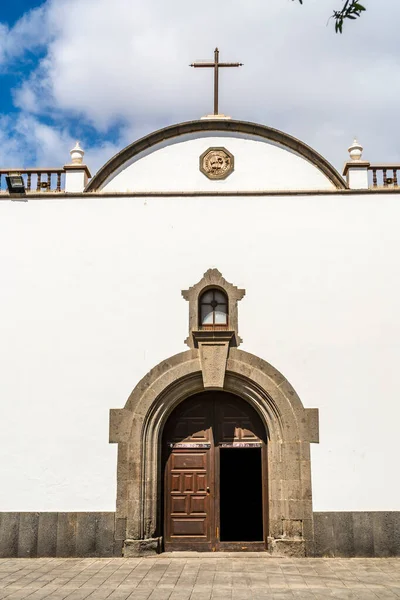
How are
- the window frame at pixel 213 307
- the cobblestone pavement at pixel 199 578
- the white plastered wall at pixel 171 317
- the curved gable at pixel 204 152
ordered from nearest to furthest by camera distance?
1. the cobblestone pavement at pixel 199 578
2. the white plastered wall at pixel 171 317
3. the window frame at pixel 213 307
4. the curved gable at pixel 204 152

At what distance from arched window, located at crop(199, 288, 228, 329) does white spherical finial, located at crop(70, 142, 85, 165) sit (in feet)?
10.1

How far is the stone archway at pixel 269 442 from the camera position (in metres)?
10.4

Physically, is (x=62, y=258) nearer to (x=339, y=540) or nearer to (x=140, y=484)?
(x=140, y=484)

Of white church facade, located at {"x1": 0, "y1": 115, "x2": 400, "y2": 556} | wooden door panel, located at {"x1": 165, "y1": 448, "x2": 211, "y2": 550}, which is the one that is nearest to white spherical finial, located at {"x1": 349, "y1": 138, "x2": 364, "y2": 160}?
white church facade, located at {"x1": 0, "y1": 115, "x2": 400, "y2": 556}

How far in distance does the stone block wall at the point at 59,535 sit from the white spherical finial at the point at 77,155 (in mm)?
5584

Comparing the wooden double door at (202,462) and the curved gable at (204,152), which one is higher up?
the curved gable at (204,152)

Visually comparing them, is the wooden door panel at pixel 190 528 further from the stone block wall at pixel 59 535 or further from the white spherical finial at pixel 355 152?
the white spherical finial at pixel 355 152

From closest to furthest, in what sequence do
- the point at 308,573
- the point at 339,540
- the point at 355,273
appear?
1. the point at 308,573
2. the point at 339,540
3. the point at 355,273

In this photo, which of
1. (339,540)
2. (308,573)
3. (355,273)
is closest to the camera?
(308,573)

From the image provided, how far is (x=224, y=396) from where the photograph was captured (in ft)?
37.2

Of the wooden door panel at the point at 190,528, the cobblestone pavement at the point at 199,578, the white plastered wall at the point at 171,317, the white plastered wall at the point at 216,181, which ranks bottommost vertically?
the cobblestone pavement at the point at 199,578

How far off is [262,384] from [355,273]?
226 cm

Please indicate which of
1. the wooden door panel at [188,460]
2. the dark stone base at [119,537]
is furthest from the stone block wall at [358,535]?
the wooden door panel at [188,460]

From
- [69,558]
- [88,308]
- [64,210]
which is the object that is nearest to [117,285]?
[88,308]
